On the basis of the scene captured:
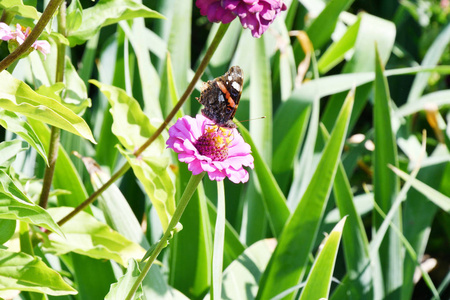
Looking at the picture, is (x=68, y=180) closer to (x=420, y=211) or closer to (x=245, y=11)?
(x=245, y=11)

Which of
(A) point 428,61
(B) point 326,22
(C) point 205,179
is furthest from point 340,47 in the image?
(C) point 205,179

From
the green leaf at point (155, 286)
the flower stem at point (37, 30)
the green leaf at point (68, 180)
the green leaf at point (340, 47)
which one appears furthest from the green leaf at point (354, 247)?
the flower stem at point (37, 30)

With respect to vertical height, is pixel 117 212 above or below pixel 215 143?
below

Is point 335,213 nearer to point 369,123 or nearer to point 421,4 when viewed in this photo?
point 369,123

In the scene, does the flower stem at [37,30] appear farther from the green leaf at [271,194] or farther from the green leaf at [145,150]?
the green leaf at [271,194]

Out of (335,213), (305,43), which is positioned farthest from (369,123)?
(335,213)
